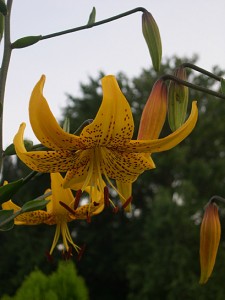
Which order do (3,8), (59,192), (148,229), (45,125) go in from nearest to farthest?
(45,125) < (3,8) < (59,192) < (148,229)

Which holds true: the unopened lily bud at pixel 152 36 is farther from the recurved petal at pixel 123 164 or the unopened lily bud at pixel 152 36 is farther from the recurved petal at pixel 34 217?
the recurved petal at pixel 34 217

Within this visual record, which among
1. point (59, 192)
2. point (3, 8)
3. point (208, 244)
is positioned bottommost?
point (208, 244)

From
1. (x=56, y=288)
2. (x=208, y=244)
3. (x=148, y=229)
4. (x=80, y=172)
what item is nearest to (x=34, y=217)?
(x=80, y=172)

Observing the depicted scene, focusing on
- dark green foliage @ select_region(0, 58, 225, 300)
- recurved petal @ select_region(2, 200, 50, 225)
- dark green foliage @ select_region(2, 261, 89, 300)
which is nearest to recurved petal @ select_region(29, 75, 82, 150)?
recurved petal @ select_region(2, 200, 50, 225)

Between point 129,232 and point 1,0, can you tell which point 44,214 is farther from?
point 129,232

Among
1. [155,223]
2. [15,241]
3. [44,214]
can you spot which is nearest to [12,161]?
[15,241]

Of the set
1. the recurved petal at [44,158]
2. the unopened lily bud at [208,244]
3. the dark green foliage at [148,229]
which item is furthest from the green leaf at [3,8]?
the dark green foliage at [148,229]

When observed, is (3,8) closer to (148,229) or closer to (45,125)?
(45,125)
